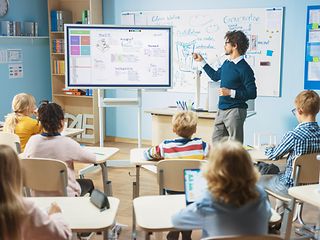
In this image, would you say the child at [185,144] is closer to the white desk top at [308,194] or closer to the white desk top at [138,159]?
the white desk top at [138,159]

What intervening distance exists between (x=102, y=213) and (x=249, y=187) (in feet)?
2.59

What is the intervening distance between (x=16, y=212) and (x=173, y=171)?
1316 mm

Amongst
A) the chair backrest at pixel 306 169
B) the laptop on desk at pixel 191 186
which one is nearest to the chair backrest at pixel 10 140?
the laptop on desk at pixel 191 186

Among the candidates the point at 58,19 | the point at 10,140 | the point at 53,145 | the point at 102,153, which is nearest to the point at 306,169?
the point at 102,153

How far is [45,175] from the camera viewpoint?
9.87 feet

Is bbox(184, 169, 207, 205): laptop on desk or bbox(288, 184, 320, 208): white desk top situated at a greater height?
bbox(184, 169, 207, 205): laptop on desk

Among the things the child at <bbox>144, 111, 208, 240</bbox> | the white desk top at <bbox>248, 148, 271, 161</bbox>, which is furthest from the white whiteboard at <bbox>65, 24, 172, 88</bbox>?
the child at <bbox>144, 111, 208, 240</bbox>

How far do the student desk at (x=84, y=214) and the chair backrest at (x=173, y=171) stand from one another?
58 cm

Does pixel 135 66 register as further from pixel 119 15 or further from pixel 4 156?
pixel 4 156

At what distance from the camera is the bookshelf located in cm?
713

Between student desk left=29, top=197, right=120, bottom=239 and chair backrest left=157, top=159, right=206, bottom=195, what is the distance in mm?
583

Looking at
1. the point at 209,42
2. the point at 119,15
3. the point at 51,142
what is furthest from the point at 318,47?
the point at 51,142

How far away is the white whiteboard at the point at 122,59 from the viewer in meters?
5.26

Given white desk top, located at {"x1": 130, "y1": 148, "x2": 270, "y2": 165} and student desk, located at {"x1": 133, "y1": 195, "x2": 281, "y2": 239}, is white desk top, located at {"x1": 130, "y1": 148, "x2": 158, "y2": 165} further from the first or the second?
student desk, located at {"x1": 133, "y1": 195, "x2": 281, "y2": 239}
